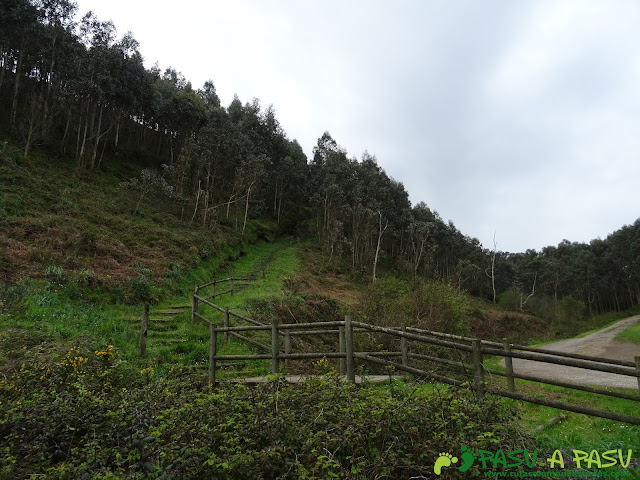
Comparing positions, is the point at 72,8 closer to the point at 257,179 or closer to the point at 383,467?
the point at 257,179

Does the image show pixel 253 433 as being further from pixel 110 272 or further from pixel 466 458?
pixel 110 272

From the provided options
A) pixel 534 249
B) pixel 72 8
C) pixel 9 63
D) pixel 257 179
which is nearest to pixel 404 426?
pixel 257 179

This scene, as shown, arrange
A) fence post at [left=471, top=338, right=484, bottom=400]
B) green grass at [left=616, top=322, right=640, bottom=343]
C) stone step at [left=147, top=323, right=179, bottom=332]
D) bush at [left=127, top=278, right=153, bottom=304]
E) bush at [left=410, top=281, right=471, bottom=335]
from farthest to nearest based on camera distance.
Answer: green grass at [left=616, top=322, right=640, bottom=343]
bush at [left=410, top=281, right=471, bottom=335]
bush at [left=127, top=278, right=153, bottom=304]
stone step at [left=147, top=323, right=179, bottom=332]
fence post at [left=471, top=338, right=484, bottom=400]

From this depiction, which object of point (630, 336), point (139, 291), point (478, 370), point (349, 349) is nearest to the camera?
point (478, 370)

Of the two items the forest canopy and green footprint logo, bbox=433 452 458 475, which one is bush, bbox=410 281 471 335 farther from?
the forest canopy

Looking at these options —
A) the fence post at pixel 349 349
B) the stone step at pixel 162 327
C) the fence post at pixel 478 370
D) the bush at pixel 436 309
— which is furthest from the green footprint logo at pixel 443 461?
the bush at pixel 436 309

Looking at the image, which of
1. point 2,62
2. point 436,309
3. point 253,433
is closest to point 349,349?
point 253,433

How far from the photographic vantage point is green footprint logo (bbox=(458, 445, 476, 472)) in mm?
3375

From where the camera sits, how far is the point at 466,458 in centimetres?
345

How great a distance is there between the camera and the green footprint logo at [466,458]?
3.38m

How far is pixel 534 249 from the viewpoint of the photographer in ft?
278

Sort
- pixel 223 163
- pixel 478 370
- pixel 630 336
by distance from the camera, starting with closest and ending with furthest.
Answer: pixel 478 370
pixel 630 336
pixel 223 163

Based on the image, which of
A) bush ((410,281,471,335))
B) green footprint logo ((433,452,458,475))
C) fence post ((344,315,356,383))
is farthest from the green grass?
green footprint logo ((433,452,458,475))

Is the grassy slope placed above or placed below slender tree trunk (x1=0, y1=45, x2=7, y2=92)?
below
